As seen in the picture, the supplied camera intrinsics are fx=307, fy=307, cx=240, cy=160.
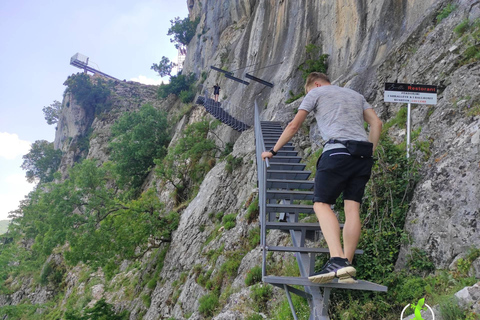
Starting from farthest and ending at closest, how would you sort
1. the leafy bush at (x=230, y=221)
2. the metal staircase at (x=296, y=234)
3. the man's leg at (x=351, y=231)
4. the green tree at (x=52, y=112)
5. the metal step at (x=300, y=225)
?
the green tree at (x=52, y=112) → the leafy bush at (x=230, y=221) → the metal step at (x=300, y=225) → the metal staircase at (x=296, y=234) → the man's leg at (x=351, y=231)

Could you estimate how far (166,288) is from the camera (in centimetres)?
1028

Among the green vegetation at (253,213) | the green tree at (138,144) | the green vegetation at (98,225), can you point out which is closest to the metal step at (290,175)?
the green vegetation at (253,213)

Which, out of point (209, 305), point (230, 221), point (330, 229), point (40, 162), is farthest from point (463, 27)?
point (40, 162)

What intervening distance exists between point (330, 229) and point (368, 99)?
5792mm

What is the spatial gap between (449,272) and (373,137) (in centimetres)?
147

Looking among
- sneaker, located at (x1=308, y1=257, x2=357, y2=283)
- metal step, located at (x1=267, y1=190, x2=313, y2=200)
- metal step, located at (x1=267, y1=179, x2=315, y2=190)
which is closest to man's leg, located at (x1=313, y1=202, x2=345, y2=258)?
sneaker, located at (x1=308, y1=257, x2=357, y2=283)

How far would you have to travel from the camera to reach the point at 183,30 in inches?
1674

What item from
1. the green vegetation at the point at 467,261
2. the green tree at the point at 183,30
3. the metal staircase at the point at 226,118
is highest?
the green tree at the point at 183,30

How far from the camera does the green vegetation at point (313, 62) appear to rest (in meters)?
12.6

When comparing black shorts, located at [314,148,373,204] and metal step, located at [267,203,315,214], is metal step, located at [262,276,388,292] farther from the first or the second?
metal step, located at [267,203,315,214]

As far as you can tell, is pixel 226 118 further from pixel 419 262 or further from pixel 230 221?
pixel 419 262

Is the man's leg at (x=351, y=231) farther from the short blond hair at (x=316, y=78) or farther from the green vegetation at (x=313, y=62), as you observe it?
the green vegetation at (x=313, y=62)

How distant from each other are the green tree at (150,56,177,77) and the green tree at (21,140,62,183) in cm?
2005

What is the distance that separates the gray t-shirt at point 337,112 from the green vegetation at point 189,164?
14340mm
